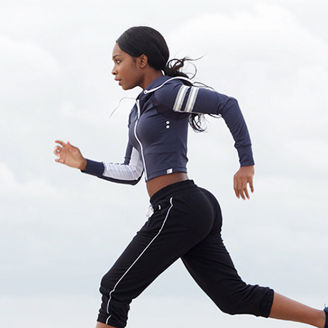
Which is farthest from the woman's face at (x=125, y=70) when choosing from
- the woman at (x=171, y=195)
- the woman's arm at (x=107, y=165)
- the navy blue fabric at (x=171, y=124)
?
the woman's arm at (x=107, y=165)

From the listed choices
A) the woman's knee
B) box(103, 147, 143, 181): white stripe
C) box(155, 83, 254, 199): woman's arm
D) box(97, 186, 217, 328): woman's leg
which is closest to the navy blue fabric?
box(155, 83, 254, 199): woman's arm

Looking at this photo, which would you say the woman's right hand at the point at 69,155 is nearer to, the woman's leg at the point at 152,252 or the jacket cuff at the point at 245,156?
the woman's leg at the point at 152,252

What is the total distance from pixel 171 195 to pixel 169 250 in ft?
1.25

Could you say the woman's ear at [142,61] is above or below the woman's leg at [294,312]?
above

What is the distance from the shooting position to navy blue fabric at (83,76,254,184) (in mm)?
5426

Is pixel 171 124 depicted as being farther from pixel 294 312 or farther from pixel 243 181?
pixel 294 312

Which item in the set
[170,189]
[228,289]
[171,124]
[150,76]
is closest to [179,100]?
[171,124]

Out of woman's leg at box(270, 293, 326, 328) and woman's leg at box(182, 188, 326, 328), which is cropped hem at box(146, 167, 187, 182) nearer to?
woman's leg at box(182, 188, 326, 328)

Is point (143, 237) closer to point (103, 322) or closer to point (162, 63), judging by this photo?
point (103, 322)

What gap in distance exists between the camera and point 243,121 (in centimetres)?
546

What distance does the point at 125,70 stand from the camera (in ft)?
18.6

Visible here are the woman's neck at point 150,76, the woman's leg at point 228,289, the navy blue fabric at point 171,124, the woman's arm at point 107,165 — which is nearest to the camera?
the navy blue fabric at point 171,124

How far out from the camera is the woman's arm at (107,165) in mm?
5797

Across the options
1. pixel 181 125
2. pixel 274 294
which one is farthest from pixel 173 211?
pixel 274 294
